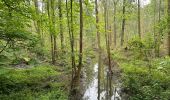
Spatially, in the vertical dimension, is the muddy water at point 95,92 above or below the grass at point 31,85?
below

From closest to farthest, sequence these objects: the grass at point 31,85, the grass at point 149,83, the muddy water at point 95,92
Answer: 1. the grass at point 149,83
2. the grass at point 31,85
3. the muddy water at point 95,92

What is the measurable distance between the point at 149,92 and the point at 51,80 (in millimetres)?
6329

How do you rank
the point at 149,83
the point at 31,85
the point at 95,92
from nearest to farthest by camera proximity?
the point at 149,83 < the point at 31,85 < the point at 95,92

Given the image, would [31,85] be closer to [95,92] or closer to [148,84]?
[95,92]

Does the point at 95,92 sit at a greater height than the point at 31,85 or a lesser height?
lesser

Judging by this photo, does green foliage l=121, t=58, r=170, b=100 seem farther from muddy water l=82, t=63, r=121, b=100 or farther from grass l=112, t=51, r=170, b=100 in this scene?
muddy water l=82, t=63, r=121, b=100

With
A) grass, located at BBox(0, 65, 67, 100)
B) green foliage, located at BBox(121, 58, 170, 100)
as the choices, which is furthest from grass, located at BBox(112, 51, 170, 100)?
grass, located at BBox(0, 65, 67, 100)

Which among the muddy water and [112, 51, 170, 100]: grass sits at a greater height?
[112, 51, 170, 100]: grass

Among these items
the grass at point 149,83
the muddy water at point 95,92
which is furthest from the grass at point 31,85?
the grass at point 149,83

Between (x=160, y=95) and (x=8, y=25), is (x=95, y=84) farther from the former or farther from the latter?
(x=8, y=25)

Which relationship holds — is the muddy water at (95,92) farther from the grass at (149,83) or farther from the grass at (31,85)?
the grass at (31,85)

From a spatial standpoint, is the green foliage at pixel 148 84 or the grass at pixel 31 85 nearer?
the green foliage at pixel 148 84

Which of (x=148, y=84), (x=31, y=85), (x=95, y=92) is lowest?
(x=95, y=92)

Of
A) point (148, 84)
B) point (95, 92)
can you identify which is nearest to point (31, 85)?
point (95, 92)
